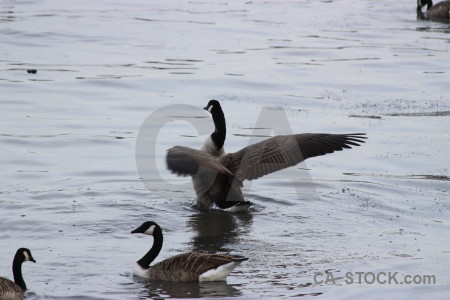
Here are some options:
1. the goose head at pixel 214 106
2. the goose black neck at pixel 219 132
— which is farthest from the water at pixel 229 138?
the goose head at pixel 214 106

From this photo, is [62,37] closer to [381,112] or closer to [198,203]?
[381,112]

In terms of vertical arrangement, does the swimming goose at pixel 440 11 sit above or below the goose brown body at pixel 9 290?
above

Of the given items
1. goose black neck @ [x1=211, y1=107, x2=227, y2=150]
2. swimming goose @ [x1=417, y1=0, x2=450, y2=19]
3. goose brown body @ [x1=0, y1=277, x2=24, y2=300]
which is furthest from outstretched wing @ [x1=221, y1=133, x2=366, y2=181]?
swimming goose @ [x1=417, y1=0, x2=450, y2=19]

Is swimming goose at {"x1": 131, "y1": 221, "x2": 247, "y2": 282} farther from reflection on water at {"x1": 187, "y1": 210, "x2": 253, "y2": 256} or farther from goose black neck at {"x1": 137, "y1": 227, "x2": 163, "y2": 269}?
reflection on water at {"x1": 187, "y1": 210, "x2": 253, "y2": 256}

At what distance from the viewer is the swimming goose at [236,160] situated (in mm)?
11055

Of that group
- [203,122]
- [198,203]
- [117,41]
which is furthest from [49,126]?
[117,41]

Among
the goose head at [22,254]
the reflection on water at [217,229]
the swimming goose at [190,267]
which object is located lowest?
the reflection on water at [217,229]

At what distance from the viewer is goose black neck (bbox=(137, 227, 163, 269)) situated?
9.37 meters

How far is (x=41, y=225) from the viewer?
1109 cm

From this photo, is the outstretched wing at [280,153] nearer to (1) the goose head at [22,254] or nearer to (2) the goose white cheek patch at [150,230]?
(2) the goose white cheek patch at [150,230]

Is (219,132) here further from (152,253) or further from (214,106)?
(152,253)

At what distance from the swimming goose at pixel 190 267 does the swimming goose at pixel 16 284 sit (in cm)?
128

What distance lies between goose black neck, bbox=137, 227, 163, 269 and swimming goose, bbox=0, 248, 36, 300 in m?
1.24

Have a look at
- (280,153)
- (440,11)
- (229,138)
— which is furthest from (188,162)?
(440,11)
